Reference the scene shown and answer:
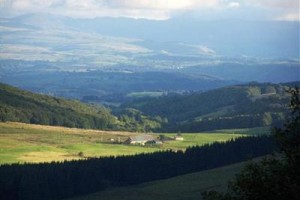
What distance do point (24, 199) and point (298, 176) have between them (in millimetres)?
68961

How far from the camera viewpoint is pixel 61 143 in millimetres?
130500

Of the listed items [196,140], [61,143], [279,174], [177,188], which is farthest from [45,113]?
[279,174]

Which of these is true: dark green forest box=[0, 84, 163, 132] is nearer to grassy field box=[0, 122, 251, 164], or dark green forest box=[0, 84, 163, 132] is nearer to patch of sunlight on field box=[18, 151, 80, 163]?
grassy field box=[0, 122, 251, 164]

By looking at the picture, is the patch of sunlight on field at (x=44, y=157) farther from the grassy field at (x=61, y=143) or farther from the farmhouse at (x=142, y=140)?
the farmhouse at (x=142, y=140)

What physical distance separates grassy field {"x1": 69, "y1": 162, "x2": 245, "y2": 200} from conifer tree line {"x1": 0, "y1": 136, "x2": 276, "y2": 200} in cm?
441

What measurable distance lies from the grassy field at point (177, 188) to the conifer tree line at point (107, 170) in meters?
4.41

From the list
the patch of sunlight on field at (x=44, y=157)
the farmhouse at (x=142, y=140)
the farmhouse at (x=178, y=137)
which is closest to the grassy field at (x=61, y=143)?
the patch of sunlight on field at (x=44, y=157)

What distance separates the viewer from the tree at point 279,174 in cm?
1727

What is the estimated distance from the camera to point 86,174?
291ft

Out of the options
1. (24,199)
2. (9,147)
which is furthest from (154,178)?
(9,147)

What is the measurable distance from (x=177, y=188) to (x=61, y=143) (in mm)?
56604

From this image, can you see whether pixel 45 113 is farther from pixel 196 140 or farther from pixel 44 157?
pixel 44 157

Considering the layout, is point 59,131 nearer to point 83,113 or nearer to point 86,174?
point 83,113

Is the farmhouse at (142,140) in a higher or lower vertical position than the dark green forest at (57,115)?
lower
